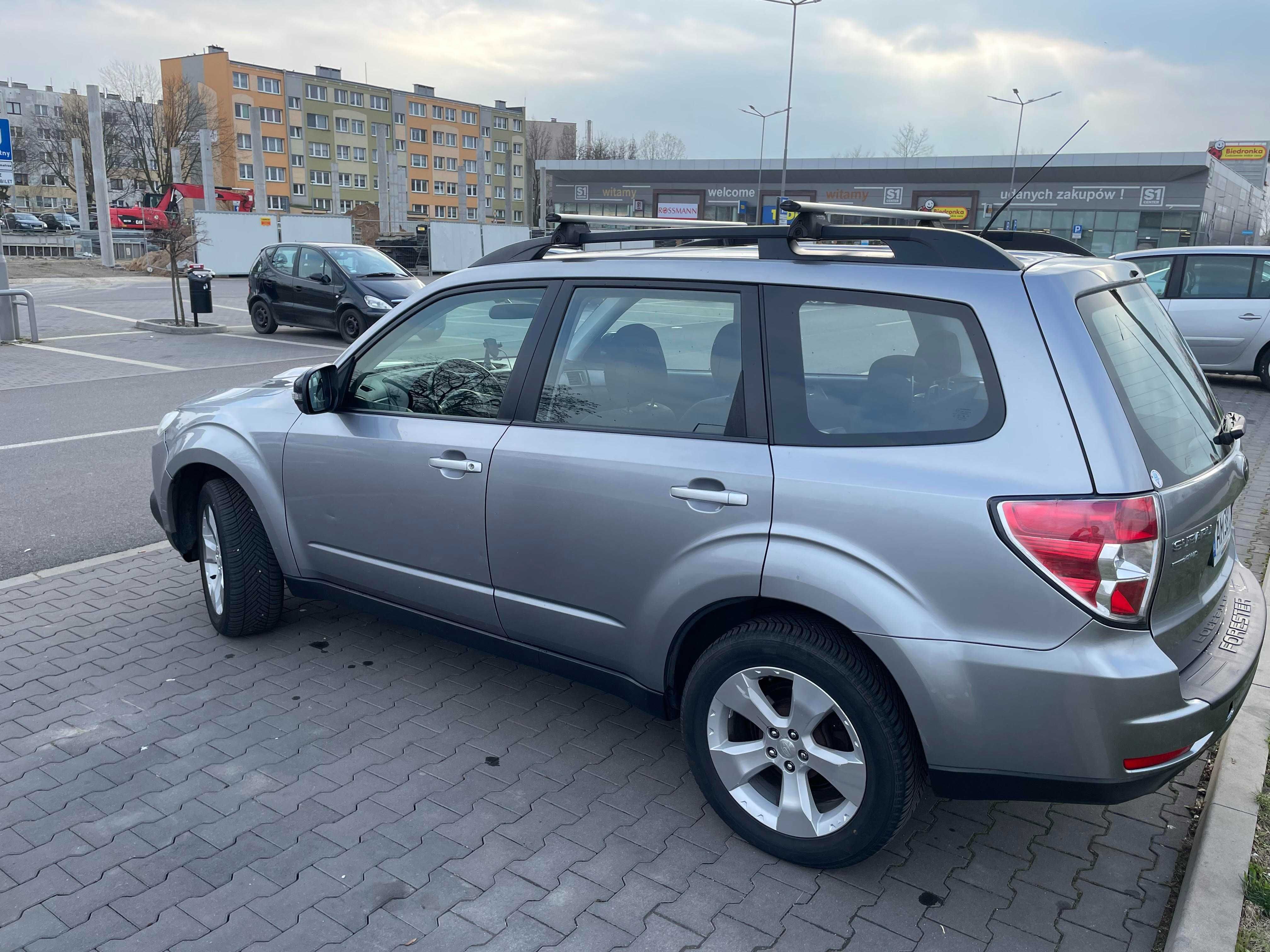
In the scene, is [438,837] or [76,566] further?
[76,566]

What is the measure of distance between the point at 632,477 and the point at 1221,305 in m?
12.0

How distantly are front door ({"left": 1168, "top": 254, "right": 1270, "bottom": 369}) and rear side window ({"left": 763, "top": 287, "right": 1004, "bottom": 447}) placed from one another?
36.4 feet

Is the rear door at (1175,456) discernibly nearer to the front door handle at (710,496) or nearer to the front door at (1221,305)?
the front door handle at (710,496)

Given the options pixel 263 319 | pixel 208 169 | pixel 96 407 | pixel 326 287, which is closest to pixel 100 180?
pixel 208 169

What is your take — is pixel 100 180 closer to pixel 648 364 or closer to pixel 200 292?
pixel 200 292

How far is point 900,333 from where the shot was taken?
2.78 metres

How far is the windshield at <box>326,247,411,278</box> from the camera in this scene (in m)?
17.2

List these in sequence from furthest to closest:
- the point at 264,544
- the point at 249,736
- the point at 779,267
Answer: the point at 264,544 → the point at 249,736 → the point at 779,267

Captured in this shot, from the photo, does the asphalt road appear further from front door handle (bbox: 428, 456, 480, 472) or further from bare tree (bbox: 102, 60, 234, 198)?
bare tree (bbox: 102, 60, 234, 198)

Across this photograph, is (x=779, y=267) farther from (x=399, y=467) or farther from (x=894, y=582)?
(x=399, y=467)

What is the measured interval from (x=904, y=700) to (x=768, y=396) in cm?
96

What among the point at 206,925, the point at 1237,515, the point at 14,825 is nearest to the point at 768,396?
the point at 206,925

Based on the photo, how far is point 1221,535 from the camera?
289 centimetres

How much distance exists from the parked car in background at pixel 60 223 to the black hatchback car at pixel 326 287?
56654 millimetres
